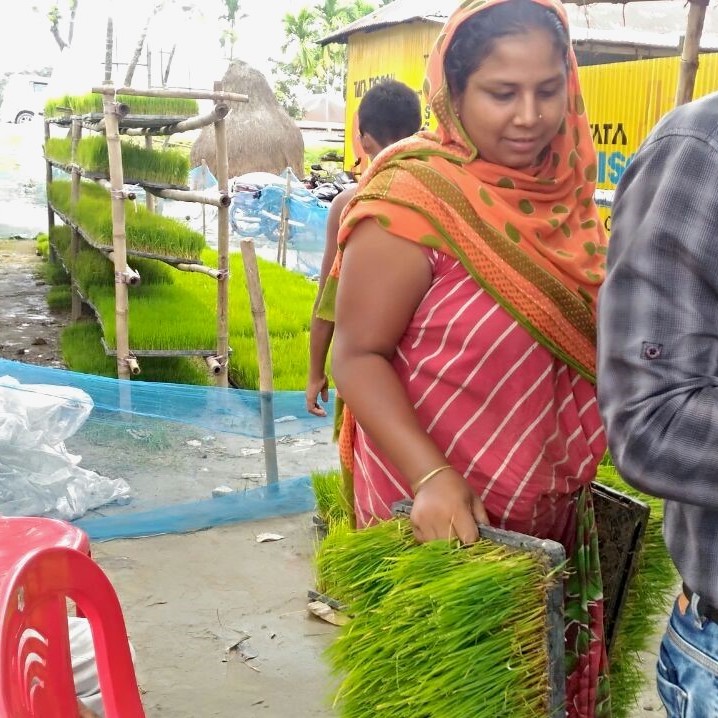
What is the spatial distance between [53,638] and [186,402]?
8.21 ft

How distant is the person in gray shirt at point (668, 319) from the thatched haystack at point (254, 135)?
2109 cm

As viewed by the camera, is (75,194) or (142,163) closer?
(142,163)

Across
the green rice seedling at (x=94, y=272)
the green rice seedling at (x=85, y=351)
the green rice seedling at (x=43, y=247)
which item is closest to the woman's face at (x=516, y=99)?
the green rice seedling at (x=85, y=351)

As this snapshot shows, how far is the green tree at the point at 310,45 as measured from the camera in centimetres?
4128

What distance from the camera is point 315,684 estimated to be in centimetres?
289

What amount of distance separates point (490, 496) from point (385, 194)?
1.49 feet

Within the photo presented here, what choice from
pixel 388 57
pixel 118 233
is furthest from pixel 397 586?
pixel 388 57

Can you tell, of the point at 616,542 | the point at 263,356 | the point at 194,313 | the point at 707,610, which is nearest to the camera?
the point at 707,610

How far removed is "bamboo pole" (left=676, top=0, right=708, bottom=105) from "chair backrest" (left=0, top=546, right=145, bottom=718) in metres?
2.46

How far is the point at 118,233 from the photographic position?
5566mm

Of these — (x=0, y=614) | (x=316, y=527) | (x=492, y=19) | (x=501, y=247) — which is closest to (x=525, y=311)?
(x=501, y=247)

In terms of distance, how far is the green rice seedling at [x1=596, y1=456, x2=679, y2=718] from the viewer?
1.56 m

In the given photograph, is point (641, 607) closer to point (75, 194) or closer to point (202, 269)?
point (202, 269)

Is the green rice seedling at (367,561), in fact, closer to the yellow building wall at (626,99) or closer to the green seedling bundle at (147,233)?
the yellow building wall at (626,99)
